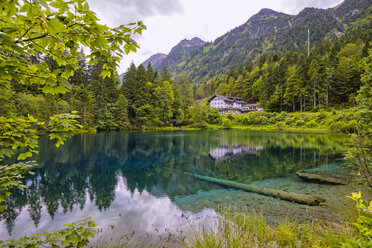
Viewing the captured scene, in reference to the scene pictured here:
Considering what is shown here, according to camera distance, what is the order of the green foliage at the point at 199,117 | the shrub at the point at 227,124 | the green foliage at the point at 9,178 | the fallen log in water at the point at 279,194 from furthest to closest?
the shrub at the point at 227,124
the green foliage at the point at 199,117
the fallen log in water at the point at 279,194
the green foliage at the point at 9,178

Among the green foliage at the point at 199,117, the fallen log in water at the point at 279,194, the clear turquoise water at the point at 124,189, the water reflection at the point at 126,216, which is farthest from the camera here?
the green foliage at the point at 199,117

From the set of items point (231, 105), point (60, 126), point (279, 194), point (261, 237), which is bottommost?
point (279, 194)

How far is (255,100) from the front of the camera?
271ft

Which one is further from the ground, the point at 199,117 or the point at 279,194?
the point at 199,117

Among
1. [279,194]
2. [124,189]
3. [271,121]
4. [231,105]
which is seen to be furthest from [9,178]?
[231,105]

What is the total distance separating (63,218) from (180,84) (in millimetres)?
64427

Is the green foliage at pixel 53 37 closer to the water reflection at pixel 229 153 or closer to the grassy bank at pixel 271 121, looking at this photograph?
the water reflection at pixel 229 153

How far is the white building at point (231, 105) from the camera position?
2995 inches

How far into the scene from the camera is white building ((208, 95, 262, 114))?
250 feet

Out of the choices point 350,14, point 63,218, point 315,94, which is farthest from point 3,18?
point 350,14

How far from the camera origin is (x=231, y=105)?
3130 inches

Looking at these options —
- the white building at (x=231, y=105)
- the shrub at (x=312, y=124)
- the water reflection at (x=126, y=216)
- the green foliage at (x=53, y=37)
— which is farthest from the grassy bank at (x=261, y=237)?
the white building at (x=231, y=105)

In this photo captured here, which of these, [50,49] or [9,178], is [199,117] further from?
[50,49]

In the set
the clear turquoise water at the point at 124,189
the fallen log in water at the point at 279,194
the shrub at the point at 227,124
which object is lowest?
the clear turquoise water at the point at 124,189
